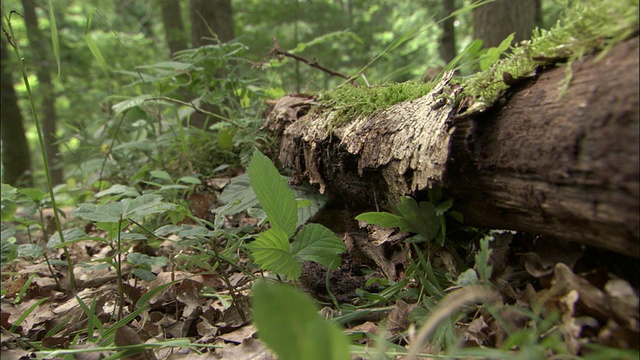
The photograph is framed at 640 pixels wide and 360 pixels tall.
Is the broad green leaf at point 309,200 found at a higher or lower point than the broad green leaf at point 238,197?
lower

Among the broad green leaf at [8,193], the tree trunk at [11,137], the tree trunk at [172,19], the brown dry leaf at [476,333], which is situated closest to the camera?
the brown dry leaf at [476,333]

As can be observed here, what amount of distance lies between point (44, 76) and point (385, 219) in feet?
26.6

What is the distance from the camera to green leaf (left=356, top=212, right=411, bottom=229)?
1.30 meters

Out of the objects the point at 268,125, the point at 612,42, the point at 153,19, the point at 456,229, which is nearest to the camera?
the point at 612,42

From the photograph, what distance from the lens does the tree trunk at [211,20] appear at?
420cm

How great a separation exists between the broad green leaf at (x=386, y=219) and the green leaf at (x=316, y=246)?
0.16m

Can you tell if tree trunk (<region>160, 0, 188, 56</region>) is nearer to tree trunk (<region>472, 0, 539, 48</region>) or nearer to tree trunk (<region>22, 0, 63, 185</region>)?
tree trunk (<region>22, 0, 63, 185</region>)

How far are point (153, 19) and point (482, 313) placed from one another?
39.4 ft

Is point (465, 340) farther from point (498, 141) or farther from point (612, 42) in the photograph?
point (612, 42)

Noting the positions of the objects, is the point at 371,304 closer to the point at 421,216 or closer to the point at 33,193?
the point at 421,216

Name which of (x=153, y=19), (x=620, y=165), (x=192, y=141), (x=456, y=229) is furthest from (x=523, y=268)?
(x=153, y=19)

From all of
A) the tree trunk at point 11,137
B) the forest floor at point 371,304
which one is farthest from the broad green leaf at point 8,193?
the tree trunk at point 11,137

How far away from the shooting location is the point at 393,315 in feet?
4.20

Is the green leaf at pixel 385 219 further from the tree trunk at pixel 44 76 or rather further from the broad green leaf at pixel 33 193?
the tree trunk at pixel 44 76
